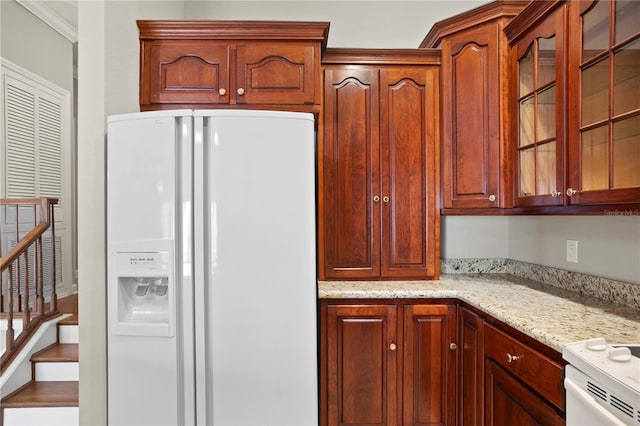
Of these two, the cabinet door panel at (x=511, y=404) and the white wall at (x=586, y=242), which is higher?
the white wall at (x=586, y=242)

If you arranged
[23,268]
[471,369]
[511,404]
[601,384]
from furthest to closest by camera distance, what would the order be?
1. [23,268]
2. [471,369]
3. [511,404]
4. [601,384]

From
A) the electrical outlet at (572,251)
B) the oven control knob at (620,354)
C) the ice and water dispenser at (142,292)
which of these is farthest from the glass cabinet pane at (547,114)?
the ice and water dispenser at (142,292)

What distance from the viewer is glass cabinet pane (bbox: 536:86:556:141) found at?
173 cm

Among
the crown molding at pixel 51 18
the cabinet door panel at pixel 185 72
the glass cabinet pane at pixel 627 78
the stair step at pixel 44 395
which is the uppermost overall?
the crown molding at pixel 51 18

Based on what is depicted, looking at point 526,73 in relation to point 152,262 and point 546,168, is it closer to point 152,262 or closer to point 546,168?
point 546,168

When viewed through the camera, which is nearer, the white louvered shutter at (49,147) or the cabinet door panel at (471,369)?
the cabinet door panel at (471,369)

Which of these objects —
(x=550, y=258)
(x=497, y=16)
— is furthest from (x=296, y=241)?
(x=497, y=16)

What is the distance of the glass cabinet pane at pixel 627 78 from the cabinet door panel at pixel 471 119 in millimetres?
785

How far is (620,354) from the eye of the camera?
1.01m

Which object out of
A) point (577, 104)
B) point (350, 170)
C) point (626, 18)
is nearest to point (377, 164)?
point (350, 170)

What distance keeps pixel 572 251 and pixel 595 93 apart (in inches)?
35.6

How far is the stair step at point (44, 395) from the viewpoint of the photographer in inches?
98.0

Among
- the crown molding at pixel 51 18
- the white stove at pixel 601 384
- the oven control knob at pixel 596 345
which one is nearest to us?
the white stove at pixel 601 384

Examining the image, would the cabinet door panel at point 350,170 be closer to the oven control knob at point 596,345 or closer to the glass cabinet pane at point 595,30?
the glass cabinet pane at point 595,30
